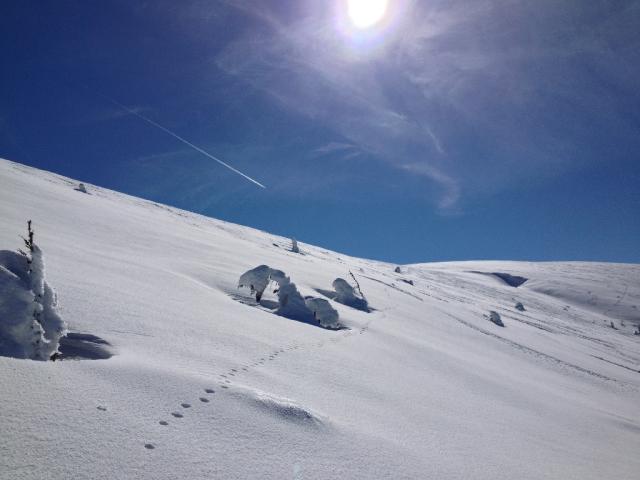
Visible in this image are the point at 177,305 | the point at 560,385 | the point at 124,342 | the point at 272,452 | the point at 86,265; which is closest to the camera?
the point at 272,452

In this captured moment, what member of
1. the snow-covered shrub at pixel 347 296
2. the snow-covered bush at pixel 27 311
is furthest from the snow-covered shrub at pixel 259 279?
the snow-covered bush at pixel 27 311

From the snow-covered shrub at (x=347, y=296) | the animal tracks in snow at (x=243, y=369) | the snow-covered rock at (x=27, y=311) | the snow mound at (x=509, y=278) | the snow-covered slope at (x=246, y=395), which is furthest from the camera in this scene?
the snow mound at (x=509, y=278)

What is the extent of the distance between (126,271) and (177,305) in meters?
1.83

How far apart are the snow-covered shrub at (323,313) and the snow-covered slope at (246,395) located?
1.68ft

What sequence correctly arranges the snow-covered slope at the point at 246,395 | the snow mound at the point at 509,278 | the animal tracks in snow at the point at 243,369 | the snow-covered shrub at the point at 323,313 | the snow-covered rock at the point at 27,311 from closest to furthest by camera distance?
the snow-covered slope at the point at 246,395 → the animal tracks in snow at the point at 243,369 → the snow-covered rock at the point at 27,311 → the snow-covered shrub at the point at 323,313 → the snow mound at the point at 509,278

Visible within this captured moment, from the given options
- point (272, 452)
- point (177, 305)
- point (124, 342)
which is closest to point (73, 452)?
point (272, 452)

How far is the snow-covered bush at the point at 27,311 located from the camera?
335cm

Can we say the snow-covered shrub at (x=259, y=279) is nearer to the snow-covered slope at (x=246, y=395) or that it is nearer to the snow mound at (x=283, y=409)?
the snow-covered slope at (x=246, y=395)

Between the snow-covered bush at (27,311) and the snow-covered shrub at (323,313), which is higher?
the snow-covered shrub at (323,313)

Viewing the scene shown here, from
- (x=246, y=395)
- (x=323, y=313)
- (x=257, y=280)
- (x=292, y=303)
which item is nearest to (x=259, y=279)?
(x=257, y=280)

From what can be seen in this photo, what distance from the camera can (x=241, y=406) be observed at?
10.8 ft

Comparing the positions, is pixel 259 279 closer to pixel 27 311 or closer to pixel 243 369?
pixel 243 369

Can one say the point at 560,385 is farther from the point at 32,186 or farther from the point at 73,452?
the point at 32,186

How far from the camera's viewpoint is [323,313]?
28.9ft
